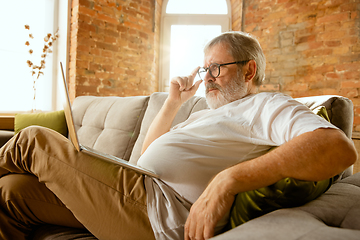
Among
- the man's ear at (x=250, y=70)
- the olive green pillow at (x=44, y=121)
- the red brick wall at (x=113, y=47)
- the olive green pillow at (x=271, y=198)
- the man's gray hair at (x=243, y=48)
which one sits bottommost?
the olive green pillow at (x=271, y=198)

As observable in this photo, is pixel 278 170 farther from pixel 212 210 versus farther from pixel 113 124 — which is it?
pixel 113 124

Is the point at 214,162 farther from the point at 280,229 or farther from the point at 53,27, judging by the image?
the point at 53,27

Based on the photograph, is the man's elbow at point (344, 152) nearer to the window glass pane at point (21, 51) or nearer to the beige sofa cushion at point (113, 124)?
the beige sofa cushion at point (113, 124)

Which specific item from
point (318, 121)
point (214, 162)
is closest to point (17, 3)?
point (214, 162)

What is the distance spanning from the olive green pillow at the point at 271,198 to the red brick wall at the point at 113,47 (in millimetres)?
2912

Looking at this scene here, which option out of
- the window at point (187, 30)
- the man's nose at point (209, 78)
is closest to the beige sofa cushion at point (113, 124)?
the man's nose at point (209, 78)

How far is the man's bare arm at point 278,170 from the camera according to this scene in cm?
61

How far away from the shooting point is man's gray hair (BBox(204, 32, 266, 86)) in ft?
3.96

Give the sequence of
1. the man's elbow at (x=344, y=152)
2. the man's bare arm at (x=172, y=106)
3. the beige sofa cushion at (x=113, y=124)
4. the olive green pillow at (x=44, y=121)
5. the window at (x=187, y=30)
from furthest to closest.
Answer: the window at (x=187, y=30), the olive green pillow at (x=44, y=121), the beige sofa cushion at (x=113, y=124), the man's bare arm at (x=172, y=106), the man's elbow at (x=344, y=152)

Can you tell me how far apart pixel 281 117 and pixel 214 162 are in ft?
0.86

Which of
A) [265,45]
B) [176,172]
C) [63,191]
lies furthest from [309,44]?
[63,191]

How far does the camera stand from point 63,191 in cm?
84

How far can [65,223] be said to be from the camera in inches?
36.6

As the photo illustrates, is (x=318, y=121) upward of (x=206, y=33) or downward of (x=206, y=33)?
downward
